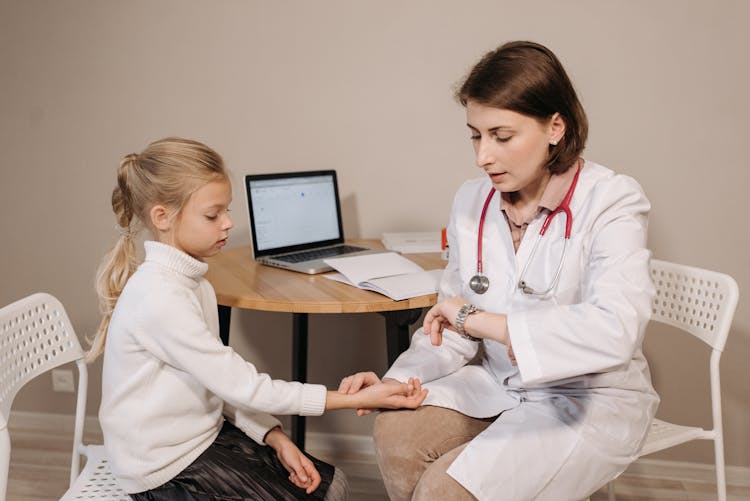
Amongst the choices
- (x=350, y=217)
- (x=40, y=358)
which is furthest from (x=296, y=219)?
(x=40, y=358)

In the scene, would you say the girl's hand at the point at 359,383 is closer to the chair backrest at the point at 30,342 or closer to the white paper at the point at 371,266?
the white paper at the point at 371,266

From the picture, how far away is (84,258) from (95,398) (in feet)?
1.85

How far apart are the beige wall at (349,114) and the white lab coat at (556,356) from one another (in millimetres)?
815

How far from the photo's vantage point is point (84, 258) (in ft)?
8.60

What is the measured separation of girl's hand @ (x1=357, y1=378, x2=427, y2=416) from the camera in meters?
1.39

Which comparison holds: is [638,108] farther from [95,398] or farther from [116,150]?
[95,398]

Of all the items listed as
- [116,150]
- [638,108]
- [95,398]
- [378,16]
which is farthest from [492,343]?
[95,398]

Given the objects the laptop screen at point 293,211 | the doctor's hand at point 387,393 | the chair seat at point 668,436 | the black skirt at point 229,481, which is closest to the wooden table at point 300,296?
the laptop screen at point 293,211

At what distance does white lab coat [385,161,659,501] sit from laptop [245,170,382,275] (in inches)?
21.8

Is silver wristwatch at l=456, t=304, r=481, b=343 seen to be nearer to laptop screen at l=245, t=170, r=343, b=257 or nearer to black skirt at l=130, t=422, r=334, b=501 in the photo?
black skirt at l=130, t=422, r=334, b=501

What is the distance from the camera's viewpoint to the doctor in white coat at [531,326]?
119 centimetres

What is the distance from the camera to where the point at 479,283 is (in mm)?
1484

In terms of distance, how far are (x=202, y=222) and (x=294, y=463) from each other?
0.54m

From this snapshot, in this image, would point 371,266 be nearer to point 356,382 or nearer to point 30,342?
point 356,382
